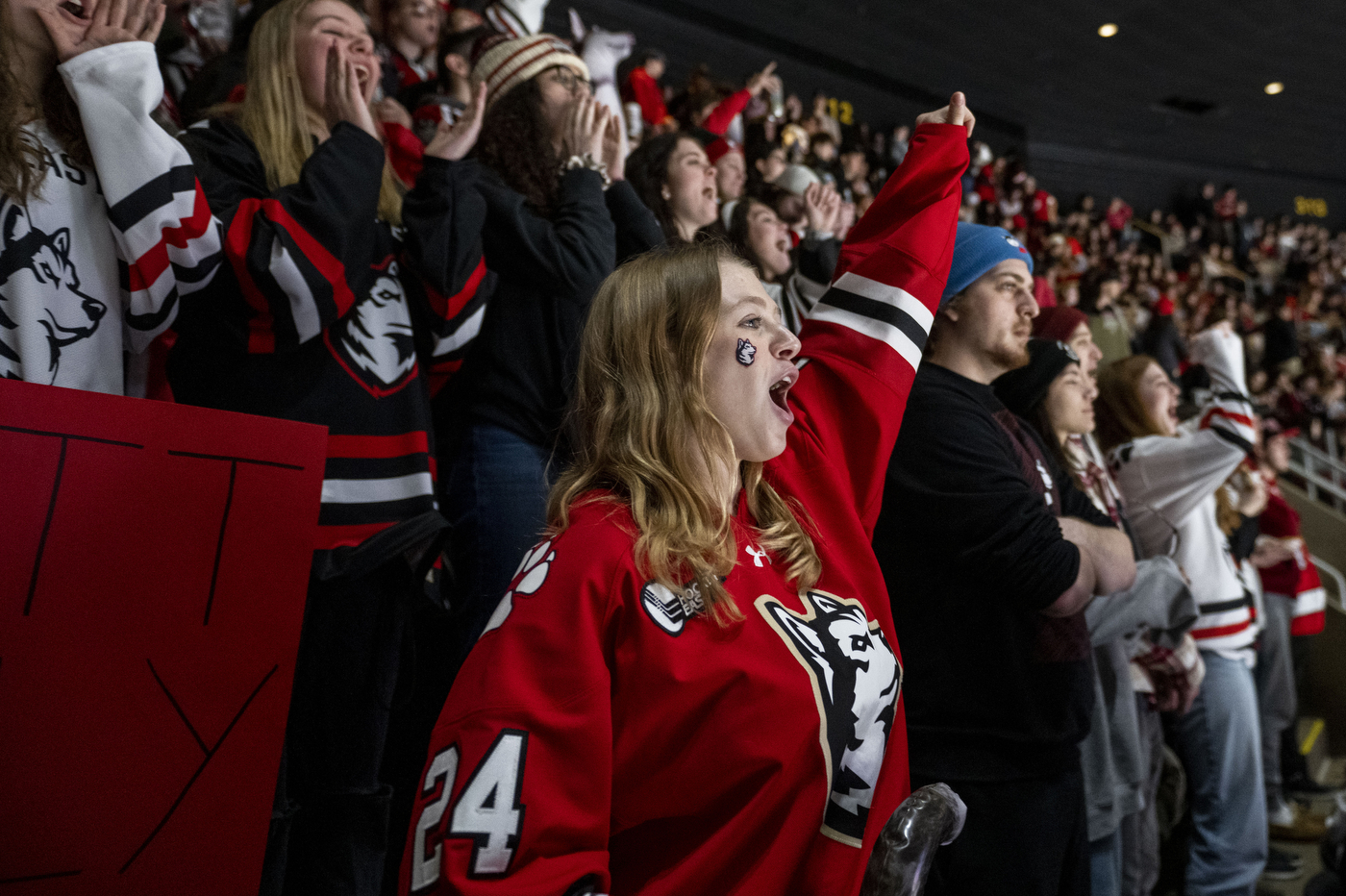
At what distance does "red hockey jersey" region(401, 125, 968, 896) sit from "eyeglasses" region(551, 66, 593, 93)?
1427 mm

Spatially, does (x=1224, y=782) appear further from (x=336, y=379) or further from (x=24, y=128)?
(x=24, y=128)

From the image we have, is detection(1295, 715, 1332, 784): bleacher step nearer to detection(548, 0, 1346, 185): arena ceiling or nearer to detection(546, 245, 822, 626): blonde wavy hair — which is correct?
detection(546, 245, 822, 626): blonde wavy hair

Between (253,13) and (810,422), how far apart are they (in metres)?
2.04

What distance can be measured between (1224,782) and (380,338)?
2.48m

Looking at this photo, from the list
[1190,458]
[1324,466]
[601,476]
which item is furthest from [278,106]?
[1324,466]

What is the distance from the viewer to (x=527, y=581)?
39.7 inches

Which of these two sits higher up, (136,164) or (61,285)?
(136,164)

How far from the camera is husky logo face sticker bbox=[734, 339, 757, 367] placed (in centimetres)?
124

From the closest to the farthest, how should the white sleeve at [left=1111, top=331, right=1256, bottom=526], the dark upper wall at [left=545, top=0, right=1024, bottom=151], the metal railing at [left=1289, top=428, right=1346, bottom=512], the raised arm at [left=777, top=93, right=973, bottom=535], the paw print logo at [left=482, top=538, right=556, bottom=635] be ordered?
the paw print logo at [left=482, top=538, right=556, bottom=635]
the raised arm at [left=777, top=93, right=973, bottom=535]
the white sleeve at [left=1111, top=331, right=1256, bottom=526]
the metal railing at [left=1289, top=428, right=1346, bottom=512]
the dark upper wall at [left=545, top=0, right=1024, bottom=151]

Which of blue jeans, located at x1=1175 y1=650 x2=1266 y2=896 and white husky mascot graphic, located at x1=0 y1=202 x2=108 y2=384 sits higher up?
white husky mascot graphic, located at x1=0 y1=202 x2=108 y2=384

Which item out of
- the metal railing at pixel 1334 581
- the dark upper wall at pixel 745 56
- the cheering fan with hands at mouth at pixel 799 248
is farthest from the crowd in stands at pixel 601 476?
the dark upper wall at pixel 745 56

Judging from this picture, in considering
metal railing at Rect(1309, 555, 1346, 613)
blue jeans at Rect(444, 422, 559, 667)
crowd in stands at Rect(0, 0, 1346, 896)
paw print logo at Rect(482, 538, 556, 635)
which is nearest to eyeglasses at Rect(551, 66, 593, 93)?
crowd in stands at Rect(0, 0, 1346, 896)

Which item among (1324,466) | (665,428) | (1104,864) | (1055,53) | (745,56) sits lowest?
(1104,864)

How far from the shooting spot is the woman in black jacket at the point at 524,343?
1752mm
